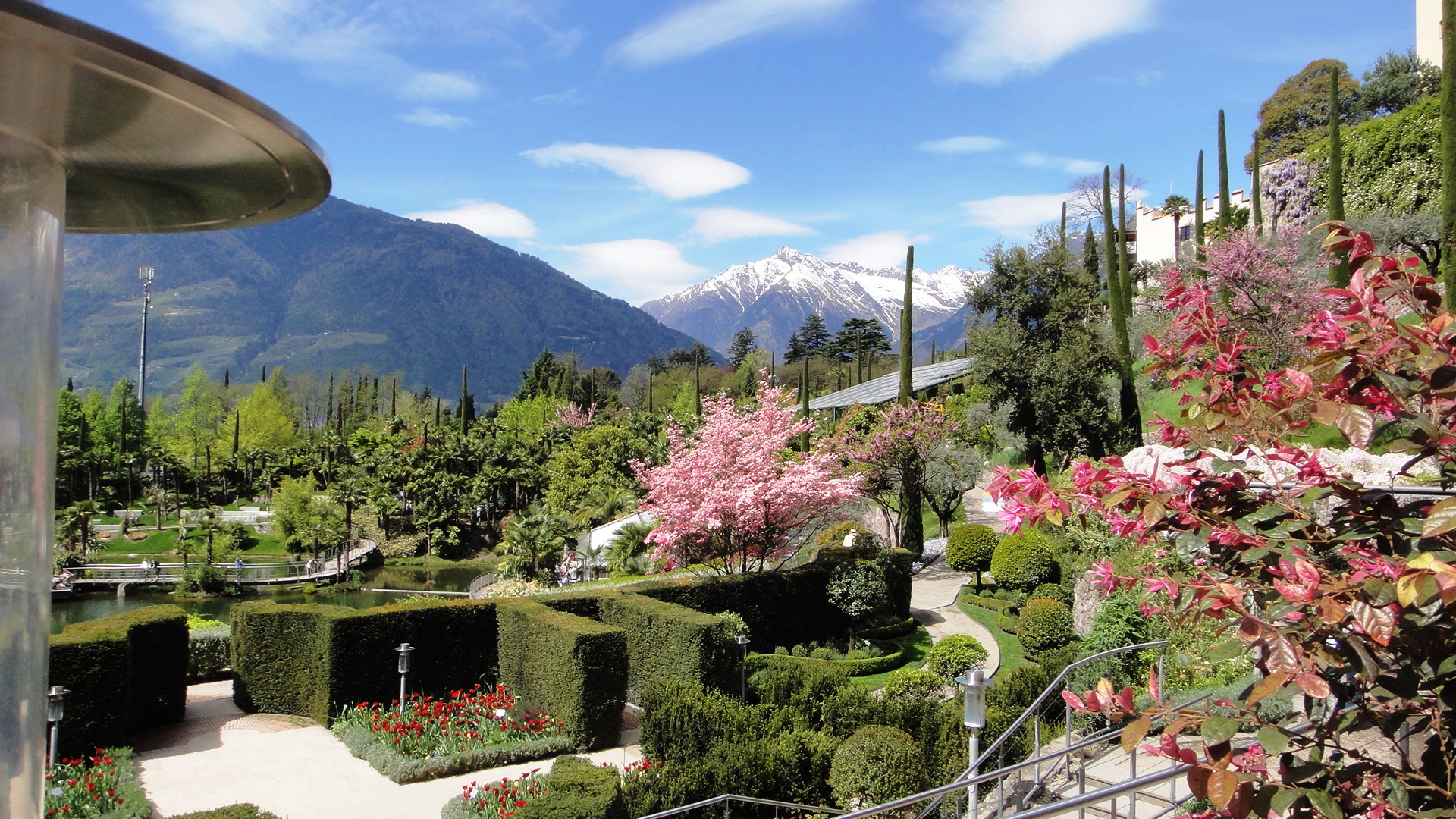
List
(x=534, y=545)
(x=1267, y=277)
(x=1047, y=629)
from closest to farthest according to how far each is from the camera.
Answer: (x=1047, y=629)
(x=534, y=545)
(x=1267, y=277)

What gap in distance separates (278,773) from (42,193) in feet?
35.8

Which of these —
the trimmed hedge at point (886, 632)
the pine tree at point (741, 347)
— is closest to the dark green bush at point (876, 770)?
the trimmed hedge at point (886, 632)

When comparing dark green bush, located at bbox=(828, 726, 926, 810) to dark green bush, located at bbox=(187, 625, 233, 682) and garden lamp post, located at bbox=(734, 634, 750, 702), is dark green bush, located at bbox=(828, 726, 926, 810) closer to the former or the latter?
garden lamp post, located at bbox=(734, 634, 750, 702)

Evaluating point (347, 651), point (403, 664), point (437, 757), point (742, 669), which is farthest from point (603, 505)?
point (437, 757)

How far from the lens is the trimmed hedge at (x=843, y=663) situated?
14.5 m

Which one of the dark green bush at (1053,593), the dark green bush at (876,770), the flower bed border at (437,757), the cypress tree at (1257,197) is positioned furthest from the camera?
the cypress tree at (1257,197)

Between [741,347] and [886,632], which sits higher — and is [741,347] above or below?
above

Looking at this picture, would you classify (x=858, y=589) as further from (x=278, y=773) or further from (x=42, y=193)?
(x=42, y=193)

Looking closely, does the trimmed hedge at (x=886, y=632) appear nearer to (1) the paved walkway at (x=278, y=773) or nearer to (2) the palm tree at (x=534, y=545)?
(1) the paved walkway at (x=278, y=773)

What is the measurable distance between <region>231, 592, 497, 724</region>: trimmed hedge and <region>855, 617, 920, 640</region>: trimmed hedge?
728 centimetres

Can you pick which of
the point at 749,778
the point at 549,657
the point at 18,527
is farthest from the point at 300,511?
the point at 18,527

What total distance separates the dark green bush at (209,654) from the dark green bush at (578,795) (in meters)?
9.38

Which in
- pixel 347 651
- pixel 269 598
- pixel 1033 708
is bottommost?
pixel 269 598

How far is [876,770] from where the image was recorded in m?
8.91
